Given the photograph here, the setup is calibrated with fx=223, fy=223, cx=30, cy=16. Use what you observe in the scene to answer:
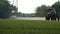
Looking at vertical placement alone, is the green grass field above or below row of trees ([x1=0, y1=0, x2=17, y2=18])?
below

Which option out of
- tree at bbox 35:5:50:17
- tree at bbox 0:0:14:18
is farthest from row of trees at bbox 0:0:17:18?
tree at bbox 35:5:50:17

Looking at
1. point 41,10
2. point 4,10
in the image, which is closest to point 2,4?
point 4,10

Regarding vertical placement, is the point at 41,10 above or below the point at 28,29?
above

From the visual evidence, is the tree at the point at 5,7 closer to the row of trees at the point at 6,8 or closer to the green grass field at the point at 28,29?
the row of trees at the point at 6,8

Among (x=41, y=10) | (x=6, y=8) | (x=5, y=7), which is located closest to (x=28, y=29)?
(x=6, y=8)

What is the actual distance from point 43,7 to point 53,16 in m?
20.6

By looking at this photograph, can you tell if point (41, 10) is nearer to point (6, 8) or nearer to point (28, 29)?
point (6, 8)

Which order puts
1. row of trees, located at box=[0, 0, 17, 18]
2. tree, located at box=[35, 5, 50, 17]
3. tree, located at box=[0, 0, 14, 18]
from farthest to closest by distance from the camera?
tree, located at box=[0, 0, 14, 18], tree, located at box=[35, 5, 50, 17], row of trees, located at box=[0, 0, 17, 18]

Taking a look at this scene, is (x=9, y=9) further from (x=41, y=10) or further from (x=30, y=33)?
(x=30, y=33)

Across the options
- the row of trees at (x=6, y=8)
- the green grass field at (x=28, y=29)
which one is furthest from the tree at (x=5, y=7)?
the green grass field at (x=28, y=29)

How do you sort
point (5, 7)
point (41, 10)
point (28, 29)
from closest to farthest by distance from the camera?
point (28, 29)
point (5, 7)
point (41, 10)

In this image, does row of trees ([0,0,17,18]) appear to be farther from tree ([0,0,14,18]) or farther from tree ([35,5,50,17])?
tree ([35,5,50,17])

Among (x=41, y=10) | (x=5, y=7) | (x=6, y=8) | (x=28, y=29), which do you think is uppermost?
(x=5, y=7)

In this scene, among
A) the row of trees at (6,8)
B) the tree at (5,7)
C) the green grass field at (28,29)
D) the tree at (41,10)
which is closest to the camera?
the green grass field at (28,29)
